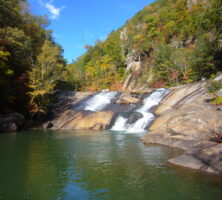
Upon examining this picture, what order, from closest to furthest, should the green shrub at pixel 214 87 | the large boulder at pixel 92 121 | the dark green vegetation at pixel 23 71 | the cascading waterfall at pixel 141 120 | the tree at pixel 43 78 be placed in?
the green shrub at pixel 214 87 → the cascading waterfall at pixel 141 120 → the large boulder at pixel 92 121 → the dark green vegetation at pixel 23 71 → the tree at pixel 43 78

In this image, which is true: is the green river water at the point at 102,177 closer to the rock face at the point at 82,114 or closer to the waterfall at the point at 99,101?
the rock face at the point at 82,114

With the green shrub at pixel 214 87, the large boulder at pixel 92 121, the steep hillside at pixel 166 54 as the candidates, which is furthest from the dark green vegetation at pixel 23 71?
the green shrub at pixel 214 87

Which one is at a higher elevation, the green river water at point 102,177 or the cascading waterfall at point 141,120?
the cascading waterfall at point 141,120

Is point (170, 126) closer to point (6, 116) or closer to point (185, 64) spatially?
point (6, 116)

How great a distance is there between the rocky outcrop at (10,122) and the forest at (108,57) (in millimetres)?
2250

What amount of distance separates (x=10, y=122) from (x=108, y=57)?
5116cm

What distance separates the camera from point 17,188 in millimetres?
8078

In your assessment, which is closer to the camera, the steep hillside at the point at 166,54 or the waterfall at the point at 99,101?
the waterfall at the point at 99,101

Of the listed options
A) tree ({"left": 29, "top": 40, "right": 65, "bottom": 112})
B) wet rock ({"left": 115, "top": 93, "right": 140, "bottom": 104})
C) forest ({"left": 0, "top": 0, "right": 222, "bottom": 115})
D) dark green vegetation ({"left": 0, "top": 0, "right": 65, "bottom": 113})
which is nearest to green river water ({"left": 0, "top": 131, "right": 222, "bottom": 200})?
tree ({"left": 29, "top": 40, "right": 65, "bottom": 112})

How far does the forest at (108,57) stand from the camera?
1131 inches

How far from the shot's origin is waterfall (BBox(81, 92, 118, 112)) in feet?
102

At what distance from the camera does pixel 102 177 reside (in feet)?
29.8

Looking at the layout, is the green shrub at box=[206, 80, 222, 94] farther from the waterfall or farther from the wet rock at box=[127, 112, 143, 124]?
the waterfall

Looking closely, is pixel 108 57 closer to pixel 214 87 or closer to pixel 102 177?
pixel 214 87
